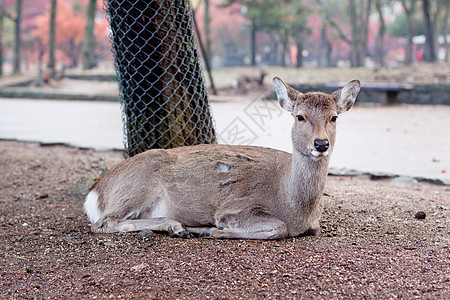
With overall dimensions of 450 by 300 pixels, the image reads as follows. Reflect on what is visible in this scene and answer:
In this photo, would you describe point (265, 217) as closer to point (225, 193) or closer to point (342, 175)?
point (225, 193)

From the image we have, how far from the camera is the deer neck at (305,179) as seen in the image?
354cm

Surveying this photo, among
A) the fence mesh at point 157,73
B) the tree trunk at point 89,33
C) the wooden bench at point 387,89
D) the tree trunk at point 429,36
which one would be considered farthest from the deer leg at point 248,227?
the tree trunk at point 89,33

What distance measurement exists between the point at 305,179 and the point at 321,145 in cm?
36

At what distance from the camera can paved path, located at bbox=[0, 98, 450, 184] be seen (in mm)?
7207

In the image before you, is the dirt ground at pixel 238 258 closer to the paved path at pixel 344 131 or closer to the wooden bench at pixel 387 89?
the paved path at pixel 344 131

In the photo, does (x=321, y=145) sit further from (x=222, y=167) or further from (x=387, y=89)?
(x=387, y=89)

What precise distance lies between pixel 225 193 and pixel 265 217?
1.15 feet

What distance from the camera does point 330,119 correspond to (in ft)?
11.4

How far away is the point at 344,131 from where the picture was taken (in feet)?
33.2

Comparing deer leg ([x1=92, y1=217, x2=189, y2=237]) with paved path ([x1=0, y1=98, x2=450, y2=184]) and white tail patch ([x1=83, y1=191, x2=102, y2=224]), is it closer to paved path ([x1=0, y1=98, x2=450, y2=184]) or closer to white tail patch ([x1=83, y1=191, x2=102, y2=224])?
white tail patch ([x1=83, y1=191, x2=102, y2=224])

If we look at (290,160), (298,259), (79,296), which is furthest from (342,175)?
(79,296)

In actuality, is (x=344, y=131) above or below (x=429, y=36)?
below

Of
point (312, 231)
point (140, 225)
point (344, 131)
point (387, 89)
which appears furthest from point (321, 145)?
point (387, 89)

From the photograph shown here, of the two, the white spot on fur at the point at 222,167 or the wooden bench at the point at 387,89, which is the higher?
the white spot on fur at the point at 222,167
